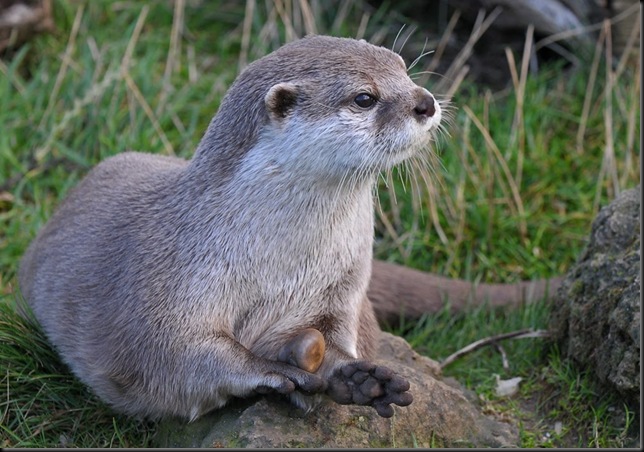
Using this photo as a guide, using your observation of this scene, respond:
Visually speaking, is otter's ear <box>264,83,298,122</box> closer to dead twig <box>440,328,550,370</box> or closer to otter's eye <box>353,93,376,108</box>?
otter's eye <box>353,93,376,108</box>

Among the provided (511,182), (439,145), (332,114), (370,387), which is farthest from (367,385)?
(511,182)

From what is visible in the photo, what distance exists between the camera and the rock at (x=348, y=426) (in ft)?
9.10

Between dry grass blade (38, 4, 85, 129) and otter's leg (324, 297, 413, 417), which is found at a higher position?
otter's leg (324, 297, 413, 417)

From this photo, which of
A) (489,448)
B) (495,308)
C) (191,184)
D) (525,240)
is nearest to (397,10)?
(525,240)

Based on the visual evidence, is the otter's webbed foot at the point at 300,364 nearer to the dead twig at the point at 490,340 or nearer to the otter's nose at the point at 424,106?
the otter's nose at the point at 424,106

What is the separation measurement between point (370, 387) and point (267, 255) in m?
0.53

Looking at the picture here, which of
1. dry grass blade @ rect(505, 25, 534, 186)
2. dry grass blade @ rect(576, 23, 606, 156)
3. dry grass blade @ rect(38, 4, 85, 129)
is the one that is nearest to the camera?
dry grass blade @ rect(505, 25, 534, 186)

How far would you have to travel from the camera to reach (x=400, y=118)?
277 cm

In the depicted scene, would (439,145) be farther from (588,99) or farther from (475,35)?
(588,99)

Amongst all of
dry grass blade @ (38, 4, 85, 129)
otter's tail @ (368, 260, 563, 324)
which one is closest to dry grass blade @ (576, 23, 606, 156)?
otter's tail @ (368, 260, 563, 324)

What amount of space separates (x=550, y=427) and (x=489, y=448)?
0.44m

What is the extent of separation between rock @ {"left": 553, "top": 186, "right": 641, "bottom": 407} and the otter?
0.75 metres

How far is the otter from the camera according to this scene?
2.78 metres

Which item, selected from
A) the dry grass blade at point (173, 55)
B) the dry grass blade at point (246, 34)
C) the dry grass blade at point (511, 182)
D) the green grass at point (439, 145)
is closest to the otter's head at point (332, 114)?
the green grass at point (439, 145)
